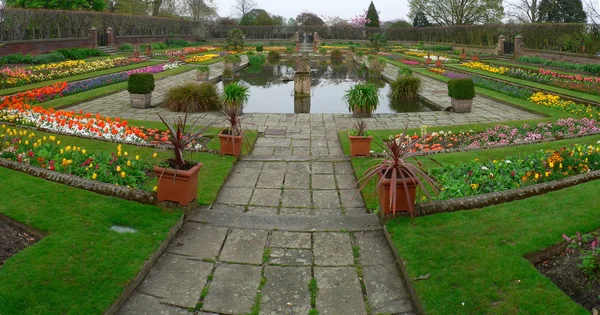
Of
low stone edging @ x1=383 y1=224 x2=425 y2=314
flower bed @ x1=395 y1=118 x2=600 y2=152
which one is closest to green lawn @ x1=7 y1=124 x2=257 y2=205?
low stone edging @ x1=383 y1=224 x2=425 y2=314

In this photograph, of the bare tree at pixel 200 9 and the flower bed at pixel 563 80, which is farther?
the bare tree at pixel 200 9

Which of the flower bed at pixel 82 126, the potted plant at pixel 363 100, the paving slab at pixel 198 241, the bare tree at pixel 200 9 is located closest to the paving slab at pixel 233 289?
the paving slab at pixel 198 241

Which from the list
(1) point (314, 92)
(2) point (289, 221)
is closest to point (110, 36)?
(1) point (314, 92)

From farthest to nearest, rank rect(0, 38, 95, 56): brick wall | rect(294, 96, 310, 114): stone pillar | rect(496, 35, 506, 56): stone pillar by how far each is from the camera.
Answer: rect(496, 35, 506, 56): stone pillar → rect(0, 38, 95, 56): brick wall → rect(294, 96, 310, 114): stone pillar

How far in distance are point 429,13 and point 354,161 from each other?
52.4m

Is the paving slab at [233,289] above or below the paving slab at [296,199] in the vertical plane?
below

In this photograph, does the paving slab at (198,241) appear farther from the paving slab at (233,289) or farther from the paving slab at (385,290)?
the paving slab at (385,290)

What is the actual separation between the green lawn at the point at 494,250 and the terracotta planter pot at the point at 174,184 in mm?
2217

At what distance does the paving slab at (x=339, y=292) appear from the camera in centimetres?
360

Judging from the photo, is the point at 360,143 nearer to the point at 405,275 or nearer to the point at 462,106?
the point at 405,275

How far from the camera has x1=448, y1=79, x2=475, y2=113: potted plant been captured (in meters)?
12.5

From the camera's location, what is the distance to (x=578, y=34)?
1047 inches

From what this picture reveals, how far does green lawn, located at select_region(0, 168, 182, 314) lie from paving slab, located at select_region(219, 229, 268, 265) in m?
0.63

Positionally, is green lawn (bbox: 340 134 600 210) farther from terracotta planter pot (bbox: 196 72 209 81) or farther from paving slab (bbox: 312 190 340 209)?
terracotta planter pot (bbox: 196 72 209 81)
